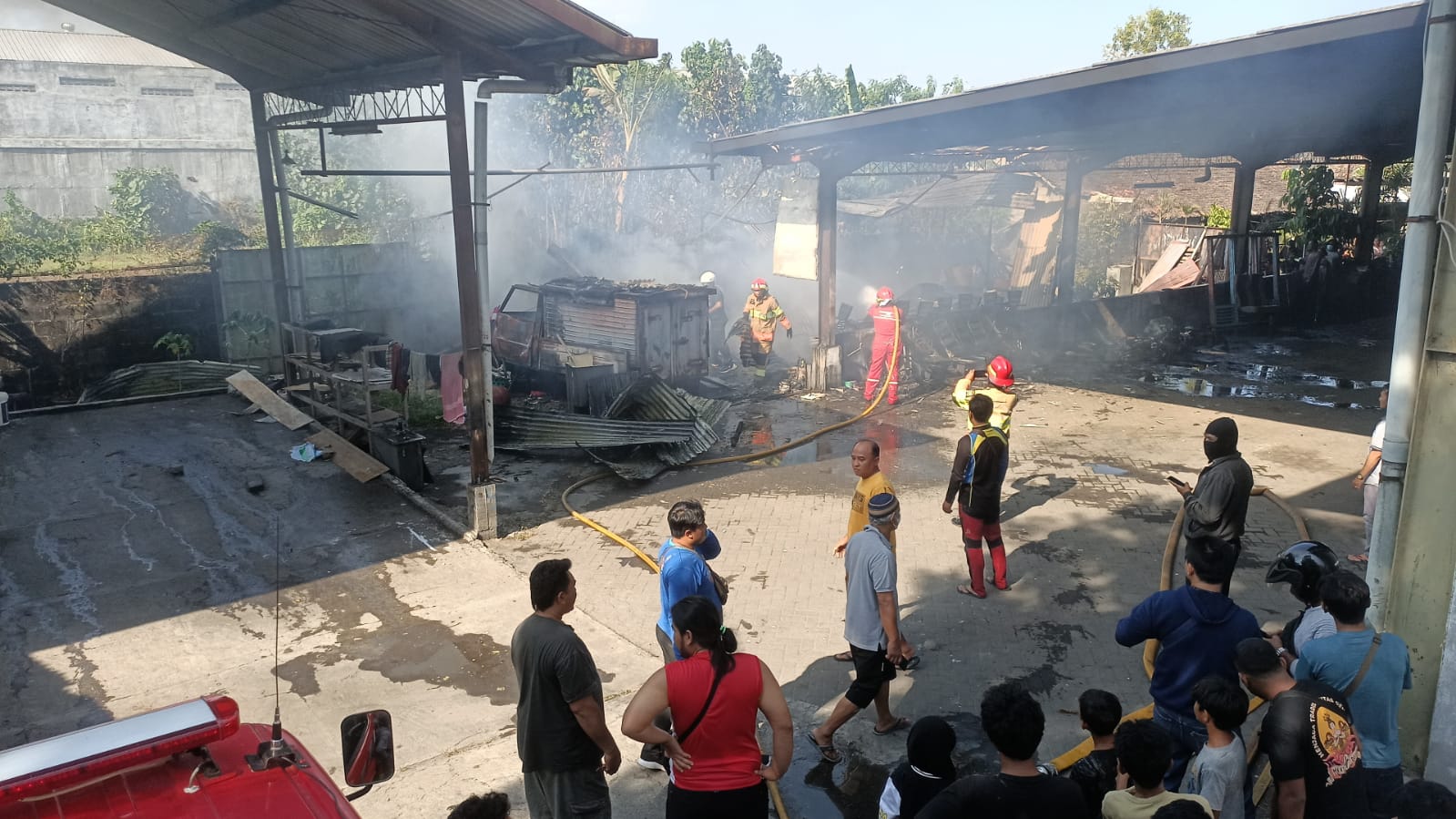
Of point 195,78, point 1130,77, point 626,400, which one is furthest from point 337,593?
point 195,78

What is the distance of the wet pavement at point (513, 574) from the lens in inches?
224

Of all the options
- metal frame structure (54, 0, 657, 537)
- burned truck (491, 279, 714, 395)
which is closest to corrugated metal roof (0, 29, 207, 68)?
metal frame structure (54, 0, 657, 537)

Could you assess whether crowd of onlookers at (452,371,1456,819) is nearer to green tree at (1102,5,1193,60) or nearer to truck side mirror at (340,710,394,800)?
truck side mirror at (340,710,394,800)

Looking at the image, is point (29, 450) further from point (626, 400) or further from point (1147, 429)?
point (1147, 429)

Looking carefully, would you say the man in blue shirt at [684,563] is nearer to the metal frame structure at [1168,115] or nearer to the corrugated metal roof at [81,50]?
the metal frame structure at [1168,115]

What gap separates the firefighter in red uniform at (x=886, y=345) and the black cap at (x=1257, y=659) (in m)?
10.4

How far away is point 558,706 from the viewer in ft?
12.0

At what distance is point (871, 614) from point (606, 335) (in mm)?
9983

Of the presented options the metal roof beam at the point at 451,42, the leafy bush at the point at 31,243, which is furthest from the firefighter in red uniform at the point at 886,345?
the leafy bush at the point at 31,243

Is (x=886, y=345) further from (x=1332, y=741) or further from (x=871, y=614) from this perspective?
(x=1332, y=741)

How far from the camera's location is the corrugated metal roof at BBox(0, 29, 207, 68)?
2970cm

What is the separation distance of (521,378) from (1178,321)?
573 inches

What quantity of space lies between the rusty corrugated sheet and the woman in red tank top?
7300mm

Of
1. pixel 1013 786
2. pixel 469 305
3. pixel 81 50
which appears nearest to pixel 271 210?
pixel 469 305
